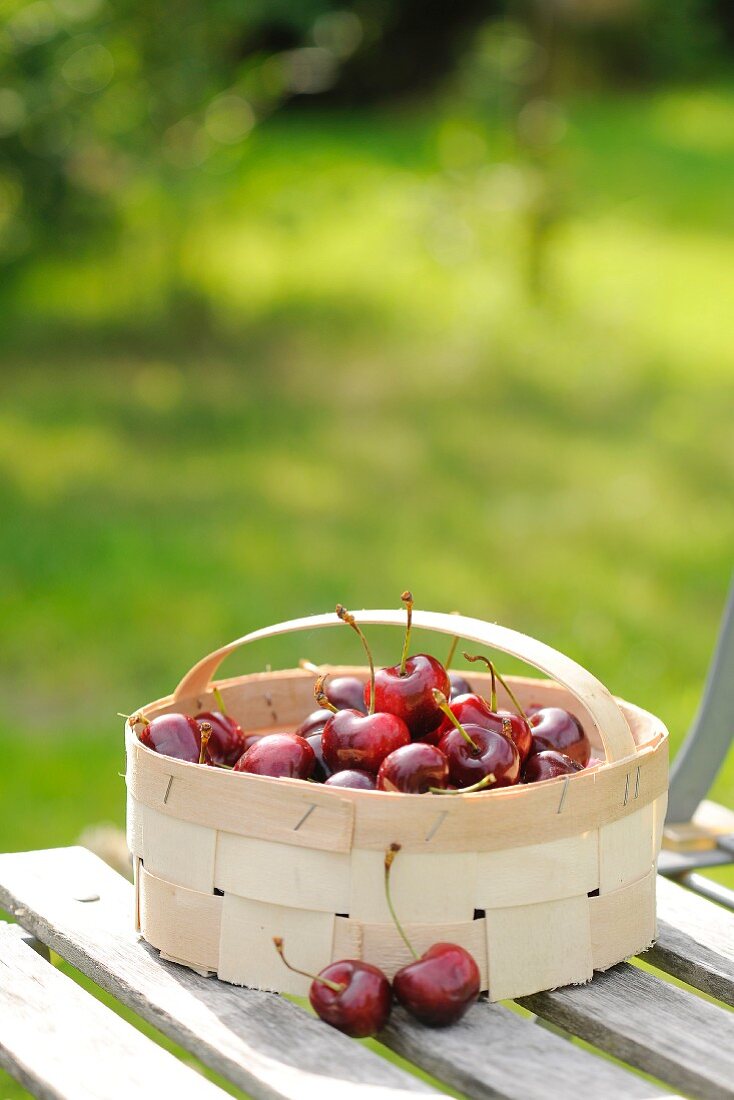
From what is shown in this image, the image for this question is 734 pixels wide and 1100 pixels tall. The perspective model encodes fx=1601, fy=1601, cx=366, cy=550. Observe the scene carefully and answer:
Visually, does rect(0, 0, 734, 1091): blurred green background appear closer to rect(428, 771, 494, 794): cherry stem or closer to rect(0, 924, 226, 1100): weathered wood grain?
rect(0, 924, 226, 1100): weathered wood grain

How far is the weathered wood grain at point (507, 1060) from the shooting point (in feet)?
3.74

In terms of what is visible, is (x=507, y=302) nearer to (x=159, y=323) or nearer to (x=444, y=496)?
(x=159, y=323)

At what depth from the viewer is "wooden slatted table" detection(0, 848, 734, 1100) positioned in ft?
3.77

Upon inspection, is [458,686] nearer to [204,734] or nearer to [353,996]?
[204,734]

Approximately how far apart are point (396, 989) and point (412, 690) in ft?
0.83

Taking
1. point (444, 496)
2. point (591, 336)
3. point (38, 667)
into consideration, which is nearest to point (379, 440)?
point (444, 496)

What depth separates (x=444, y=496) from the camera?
5082mm

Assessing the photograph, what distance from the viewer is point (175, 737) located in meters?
1.36

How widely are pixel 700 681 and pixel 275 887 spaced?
2571mm

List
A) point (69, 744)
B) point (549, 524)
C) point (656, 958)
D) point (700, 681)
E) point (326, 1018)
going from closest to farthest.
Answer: point (326, 1018) < point (656, 958) < point (69, 744) < point (700, 681) < point (549, 524)

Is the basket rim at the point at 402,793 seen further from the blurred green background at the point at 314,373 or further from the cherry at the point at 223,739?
the blurred green background at the point at 314,373

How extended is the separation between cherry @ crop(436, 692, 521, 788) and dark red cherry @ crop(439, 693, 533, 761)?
4 cm

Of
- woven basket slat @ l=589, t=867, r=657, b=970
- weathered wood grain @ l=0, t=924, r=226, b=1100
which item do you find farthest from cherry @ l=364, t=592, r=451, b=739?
weathered wood grain @ l=0, t=924, r=226, b=1100

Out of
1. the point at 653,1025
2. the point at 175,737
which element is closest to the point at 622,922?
the point at 653,1025
